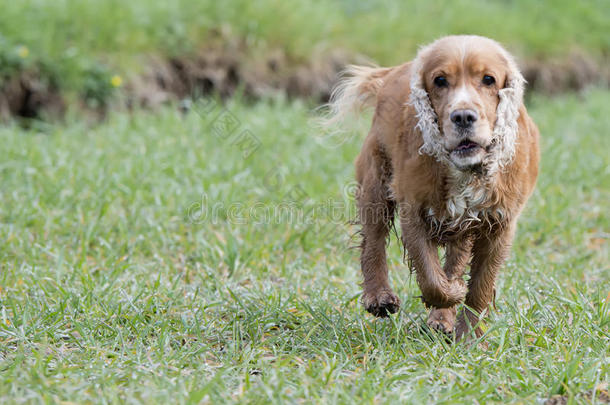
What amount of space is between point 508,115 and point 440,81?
0.98 ft

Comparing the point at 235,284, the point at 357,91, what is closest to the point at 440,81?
the point at 357,91

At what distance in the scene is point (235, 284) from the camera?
4051mm

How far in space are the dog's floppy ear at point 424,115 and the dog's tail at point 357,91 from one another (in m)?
0.71

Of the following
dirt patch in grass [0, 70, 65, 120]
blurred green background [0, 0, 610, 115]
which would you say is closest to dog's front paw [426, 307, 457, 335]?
blurred green background [0, 0, 610, 115]

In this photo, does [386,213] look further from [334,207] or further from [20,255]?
[20,255]

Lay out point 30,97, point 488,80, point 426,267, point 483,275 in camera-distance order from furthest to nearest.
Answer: point 30,97 → point 483,275 → point 426,267 → point 488,80

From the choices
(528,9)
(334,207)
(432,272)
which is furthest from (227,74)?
(528,9)

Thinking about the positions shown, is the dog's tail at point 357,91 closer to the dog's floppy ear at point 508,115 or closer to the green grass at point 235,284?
the green grass at point 235,284

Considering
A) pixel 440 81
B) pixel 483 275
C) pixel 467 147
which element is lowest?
pixel 483 275

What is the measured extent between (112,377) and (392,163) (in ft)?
4.97

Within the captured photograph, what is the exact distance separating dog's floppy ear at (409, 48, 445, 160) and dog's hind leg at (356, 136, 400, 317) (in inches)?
18.1

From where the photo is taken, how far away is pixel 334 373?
283cm

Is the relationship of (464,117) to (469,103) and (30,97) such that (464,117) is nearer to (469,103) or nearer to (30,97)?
(469,103)

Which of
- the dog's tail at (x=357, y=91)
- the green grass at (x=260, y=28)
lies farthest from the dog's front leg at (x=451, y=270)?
the green grass at (x=260, y=28)
